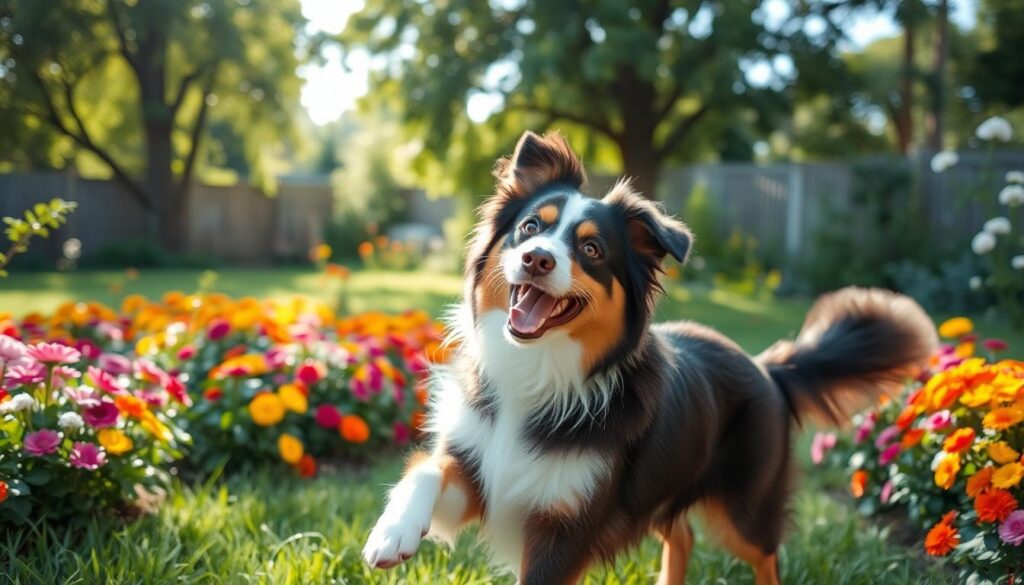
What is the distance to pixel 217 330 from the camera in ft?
17.5

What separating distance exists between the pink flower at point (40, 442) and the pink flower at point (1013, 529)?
144 inches

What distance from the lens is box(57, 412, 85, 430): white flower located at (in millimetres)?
3287

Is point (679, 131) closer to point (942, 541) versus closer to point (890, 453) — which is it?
point (890, 453)

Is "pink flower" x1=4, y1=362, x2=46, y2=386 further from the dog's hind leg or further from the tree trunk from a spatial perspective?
the tree trunk

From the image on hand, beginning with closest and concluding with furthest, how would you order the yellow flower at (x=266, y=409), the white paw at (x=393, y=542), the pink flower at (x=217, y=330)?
the white paw at (x=393, y=542)
the yellow flower at (x=266, y=409)
the pink flower at (x=217, y=330)

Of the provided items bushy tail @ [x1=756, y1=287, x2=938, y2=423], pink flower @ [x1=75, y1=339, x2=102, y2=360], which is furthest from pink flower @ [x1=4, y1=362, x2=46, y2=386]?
bushy tail @ [x1=756, y1=287, x2=938, y2=423]

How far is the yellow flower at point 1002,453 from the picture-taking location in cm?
322

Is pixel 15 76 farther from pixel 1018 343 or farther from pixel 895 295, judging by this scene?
pixel 1018 343

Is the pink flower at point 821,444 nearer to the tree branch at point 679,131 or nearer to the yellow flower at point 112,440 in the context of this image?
the yellow flower at point 112,440

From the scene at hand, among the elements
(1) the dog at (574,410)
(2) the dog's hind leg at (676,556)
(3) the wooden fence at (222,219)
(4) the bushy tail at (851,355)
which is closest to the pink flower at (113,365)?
(1) the dog at (574,410)

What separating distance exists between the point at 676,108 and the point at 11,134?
47.7ft

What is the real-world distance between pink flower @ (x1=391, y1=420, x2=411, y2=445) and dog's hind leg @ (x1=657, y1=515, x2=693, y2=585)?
2.26 metres

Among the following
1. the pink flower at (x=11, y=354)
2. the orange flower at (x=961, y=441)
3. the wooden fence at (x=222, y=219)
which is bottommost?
the wooden fence at (x=222, y=219)

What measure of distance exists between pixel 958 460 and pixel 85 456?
356cm
